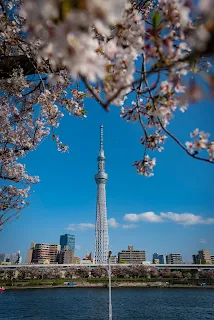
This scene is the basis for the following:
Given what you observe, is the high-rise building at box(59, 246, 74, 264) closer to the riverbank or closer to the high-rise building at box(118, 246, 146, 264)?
the high-rise building at box(118, 246, 146, 264)

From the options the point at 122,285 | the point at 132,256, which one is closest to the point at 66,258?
the point at 132,256

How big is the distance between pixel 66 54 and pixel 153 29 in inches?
26.0

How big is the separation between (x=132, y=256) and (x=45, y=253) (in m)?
46.3

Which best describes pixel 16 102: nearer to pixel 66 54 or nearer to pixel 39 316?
pixel 66 54

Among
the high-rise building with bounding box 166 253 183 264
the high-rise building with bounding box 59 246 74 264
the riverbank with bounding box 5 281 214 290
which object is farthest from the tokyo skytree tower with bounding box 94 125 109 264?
the high-rise building with bounding box 166 253 183 264

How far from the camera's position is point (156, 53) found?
1.53 metres

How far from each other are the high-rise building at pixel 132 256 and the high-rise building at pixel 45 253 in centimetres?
3591

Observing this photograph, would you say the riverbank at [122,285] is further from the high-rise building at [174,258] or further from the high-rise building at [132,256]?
the high-rise building at [174,258]

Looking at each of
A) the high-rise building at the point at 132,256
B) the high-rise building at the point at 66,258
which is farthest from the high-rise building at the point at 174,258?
the high-rise building at the point at 66,258

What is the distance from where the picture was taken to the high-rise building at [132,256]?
421 feet

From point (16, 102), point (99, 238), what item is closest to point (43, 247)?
point (99, 238)

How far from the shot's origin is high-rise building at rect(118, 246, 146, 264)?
12825 cm

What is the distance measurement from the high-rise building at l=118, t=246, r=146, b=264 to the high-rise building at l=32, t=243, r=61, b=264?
35913 millimetres

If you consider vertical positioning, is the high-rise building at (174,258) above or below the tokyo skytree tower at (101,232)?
below
